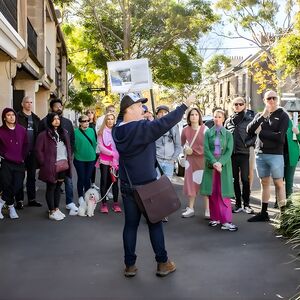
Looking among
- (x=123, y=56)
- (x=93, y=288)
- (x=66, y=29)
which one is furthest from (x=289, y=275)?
(x=66, y=29)

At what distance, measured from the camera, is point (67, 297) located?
443 centimetres

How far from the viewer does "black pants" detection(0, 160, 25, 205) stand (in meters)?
7.79

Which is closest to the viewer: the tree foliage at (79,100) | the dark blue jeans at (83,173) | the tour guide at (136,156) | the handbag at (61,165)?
the tour guide at (136,156)

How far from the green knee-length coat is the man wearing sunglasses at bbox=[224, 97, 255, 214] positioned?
945mm

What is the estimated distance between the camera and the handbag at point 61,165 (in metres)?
7.90

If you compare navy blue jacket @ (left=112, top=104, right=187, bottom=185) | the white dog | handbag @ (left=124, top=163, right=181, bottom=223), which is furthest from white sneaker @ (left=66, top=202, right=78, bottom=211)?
handbag @ (left=124, top=163, right=181, bottom=223)

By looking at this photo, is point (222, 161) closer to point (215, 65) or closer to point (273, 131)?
point (273, 131)

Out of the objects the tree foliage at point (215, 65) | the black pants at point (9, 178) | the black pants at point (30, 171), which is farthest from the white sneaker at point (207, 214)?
the tree foliage at point (215, 65)

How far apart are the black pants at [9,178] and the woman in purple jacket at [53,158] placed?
44cm

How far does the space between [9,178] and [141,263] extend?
11.1 ft

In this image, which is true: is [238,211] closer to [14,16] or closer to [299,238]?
[299,238]

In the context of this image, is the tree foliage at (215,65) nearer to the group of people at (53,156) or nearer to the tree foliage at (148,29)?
the tree foliage at (148,29)

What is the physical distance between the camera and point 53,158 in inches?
309

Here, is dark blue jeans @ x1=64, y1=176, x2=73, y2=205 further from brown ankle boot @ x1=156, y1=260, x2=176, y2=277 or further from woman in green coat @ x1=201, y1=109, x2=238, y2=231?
brown ankle boot @ x1=156, y1=260, x2=176, y2=277
